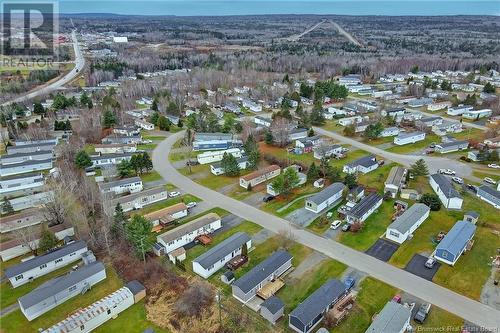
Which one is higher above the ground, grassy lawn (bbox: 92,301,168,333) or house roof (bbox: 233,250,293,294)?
house roof (bbox: 233,250,293,294)

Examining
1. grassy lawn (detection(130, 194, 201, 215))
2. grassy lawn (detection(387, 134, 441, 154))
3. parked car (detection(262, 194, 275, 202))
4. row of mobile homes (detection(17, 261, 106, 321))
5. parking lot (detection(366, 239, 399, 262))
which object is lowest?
row of mobile homes (detection(17, 261, 106, 321))

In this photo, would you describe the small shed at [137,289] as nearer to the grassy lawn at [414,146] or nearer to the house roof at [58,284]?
the house roof at [58,284]

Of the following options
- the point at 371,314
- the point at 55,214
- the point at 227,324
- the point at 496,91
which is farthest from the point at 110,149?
the point at 496,91

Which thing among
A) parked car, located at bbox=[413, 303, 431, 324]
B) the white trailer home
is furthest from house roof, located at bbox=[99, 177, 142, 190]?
parked car, located at bbox=[413, 303, 431, 324]

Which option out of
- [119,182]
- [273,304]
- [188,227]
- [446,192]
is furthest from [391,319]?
[119,182]

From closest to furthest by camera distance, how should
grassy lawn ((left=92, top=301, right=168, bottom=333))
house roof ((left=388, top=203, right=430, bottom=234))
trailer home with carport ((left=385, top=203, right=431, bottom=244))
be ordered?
grassy lawn ((left=92, top=301, right=168, bottom=333))
trailer home with carport ((left=385, top=203, right=431, bottom=244))
house roof ((left=388, top=203, right=430, bottom=234))

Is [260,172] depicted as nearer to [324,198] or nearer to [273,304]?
[324,198]

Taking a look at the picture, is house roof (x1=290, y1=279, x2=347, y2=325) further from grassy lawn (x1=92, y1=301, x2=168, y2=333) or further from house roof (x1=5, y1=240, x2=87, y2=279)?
house roof (x1=5, y1=240, x2=87, y2=279)
